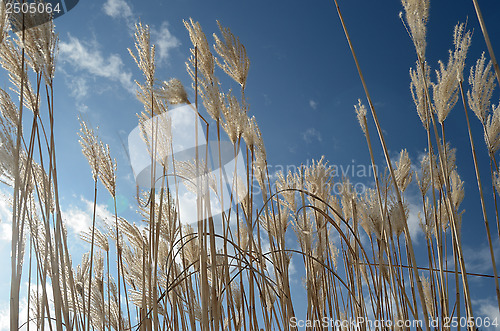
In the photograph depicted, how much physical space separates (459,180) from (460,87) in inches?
41.5

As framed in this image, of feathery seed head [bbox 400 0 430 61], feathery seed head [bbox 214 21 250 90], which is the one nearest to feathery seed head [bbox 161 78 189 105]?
feathery seed head [bbox 214 21 250 90]

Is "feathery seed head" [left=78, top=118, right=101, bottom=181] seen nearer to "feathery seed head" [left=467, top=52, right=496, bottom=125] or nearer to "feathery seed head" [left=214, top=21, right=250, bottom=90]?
"feathery seed head" [left=214, top=21, right=250, bottom=90]

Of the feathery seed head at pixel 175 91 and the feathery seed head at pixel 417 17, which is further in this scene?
the feathery seed head at pixel 175 91

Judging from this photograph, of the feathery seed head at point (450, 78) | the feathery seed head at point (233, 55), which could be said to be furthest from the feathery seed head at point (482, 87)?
the feathery seed head at point (233, 55)

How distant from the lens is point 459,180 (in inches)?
109

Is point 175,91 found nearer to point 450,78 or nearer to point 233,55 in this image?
point 233,55

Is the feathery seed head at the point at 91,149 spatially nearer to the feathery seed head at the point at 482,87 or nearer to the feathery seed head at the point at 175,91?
the feathery seed head at the point at 175,91

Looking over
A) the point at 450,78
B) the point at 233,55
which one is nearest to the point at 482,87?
the point at 450,78

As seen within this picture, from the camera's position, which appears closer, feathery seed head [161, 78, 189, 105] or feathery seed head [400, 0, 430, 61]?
feathery seed head [400, 0, 430, 61]

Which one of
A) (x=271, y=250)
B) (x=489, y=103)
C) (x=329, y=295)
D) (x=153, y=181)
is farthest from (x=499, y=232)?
(x=153, y=181)

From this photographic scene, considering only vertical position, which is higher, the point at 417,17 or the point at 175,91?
the point at 417,17

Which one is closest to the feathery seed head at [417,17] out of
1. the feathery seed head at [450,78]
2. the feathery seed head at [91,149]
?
the feathery seed head at [450,78]

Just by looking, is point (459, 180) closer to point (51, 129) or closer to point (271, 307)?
point (271, 307)

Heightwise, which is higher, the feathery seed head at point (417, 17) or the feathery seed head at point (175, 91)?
the feathery seed head at point (417, 17)
